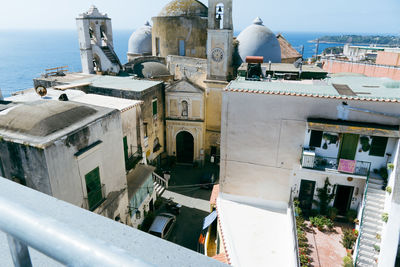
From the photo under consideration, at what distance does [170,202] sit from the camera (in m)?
21.4

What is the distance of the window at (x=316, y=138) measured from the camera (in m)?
13.6

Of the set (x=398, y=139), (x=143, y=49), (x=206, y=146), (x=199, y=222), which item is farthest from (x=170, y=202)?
(x=143, y=49)

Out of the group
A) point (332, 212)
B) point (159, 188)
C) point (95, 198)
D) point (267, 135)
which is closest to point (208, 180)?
point (159, 188)

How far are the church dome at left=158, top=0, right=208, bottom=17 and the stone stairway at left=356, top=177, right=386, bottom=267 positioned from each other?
26.2m

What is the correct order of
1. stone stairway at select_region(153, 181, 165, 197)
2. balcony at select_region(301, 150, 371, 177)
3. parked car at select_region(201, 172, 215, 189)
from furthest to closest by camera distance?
parked car at select_region(201, 172, 215, 189) < stone stairway at select_region(153, 181, 165, 197) < balcony at select_region(301, 150, 371, 177)

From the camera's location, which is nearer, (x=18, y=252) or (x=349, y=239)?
(x=18, y=252)

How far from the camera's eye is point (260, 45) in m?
28.4

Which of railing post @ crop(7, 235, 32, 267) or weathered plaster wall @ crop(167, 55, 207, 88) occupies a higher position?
railing post @ crop(7, 235, 32, 267)

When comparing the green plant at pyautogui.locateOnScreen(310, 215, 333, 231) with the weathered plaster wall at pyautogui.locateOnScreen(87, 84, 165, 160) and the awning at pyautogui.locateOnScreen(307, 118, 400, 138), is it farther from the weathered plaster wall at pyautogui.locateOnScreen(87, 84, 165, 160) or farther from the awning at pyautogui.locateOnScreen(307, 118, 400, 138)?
the weathered plaster wall at pyautogui.locateOnScreen(87, 84, 165, 160)

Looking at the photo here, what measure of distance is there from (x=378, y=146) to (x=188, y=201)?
1370 centimetres

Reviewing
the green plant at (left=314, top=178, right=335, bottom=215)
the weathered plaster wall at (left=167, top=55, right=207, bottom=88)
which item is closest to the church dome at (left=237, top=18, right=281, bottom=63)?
the weathered plaster wall at (left=167, top=55, right=207, bottom=88)

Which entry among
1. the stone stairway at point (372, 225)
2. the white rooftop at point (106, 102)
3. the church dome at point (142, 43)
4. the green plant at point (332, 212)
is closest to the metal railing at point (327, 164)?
the stone stairway at point (372, 225)

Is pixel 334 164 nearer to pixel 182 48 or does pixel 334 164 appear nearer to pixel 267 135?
pixel 267 135

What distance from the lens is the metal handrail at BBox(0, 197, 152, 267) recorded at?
1008 millimetres
